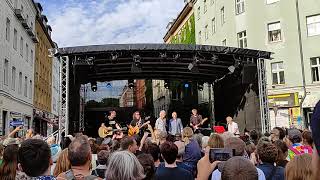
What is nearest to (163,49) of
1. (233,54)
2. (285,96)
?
(233,54)

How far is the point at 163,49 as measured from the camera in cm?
1383

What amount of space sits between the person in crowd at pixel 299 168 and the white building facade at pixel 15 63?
928 inches

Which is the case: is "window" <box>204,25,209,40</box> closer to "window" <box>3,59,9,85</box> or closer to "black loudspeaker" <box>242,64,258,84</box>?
"window" <box>3,59,9,85</box>

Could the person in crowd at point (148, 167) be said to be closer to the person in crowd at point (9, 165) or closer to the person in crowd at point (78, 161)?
the person in crowd at point (78, 161)

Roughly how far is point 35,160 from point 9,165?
3.46 ft

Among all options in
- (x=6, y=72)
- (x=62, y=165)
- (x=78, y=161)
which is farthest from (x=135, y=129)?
(x=6, y=72)

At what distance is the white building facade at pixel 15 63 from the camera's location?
24688 millimetres

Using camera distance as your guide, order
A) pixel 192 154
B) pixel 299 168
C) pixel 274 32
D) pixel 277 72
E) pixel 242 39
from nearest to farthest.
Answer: pixel 299 168, pixel 192 154, pixel 277 72, pixel 274 32, pixel 242 39

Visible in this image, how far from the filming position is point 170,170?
14.3 ft

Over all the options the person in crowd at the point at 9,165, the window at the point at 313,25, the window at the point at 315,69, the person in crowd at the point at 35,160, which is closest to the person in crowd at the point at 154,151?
the person in crowd at the point at 9,165

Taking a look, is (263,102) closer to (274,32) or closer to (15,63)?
(274,32)

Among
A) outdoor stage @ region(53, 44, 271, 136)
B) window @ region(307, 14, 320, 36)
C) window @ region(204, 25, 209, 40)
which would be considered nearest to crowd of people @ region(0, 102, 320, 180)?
outdoor stage @ region(53, 44, 271, 136)

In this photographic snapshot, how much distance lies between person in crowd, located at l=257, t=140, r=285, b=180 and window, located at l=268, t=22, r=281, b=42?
24894 millimetres

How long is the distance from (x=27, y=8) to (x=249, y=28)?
20.2 metres
